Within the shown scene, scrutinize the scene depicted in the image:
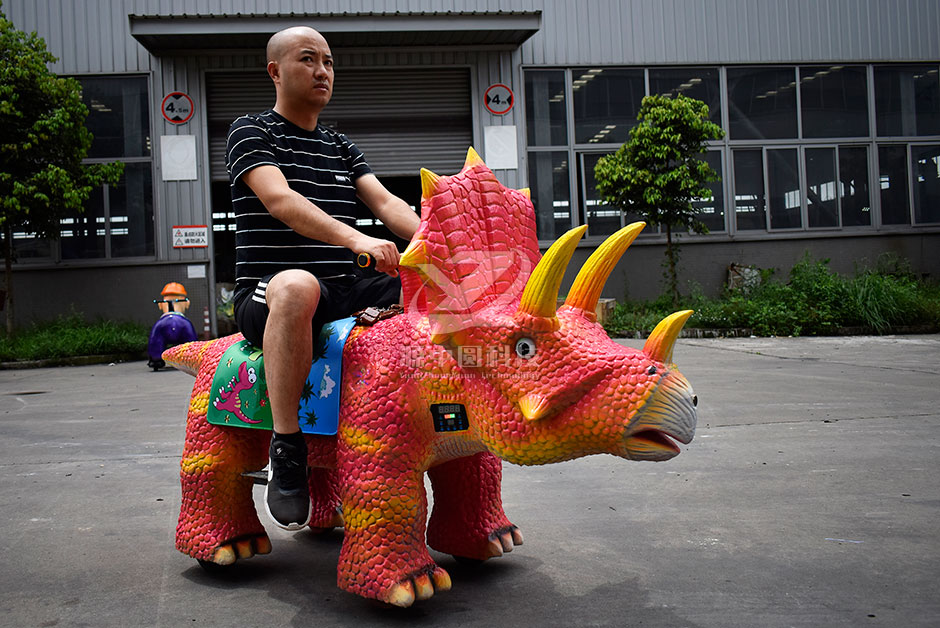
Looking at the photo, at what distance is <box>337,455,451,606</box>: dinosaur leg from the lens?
2.15 m

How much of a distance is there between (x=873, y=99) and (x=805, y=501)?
46.7 ft

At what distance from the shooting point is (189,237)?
1286cm

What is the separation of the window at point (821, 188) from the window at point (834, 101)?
41cm

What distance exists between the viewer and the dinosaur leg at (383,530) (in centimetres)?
215

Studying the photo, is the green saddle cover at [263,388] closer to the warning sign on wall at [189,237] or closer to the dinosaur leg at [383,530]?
the dinosaur leg at [383,530]

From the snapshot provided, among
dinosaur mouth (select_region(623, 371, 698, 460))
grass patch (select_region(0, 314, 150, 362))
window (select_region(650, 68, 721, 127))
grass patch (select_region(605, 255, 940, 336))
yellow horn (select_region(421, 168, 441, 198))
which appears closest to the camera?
dinosaur mouth (select_region(623, 371, 698, 460))

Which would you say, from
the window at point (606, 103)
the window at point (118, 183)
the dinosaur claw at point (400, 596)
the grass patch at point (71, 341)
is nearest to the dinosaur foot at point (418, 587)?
the dinosaur claw at point (400, 596)

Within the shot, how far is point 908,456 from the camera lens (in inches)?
158

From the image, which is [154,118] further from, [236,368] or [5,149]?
[236,368]

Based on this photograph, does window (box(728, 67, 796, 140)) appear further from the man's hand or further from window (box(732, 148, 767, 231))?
the man's hand

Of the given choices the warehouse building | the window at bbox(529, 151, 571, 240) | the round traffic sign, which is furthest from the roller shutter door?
the window at bbox(529, 151, 571, 240)

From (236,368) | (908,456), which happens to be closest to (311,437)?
(236,368)

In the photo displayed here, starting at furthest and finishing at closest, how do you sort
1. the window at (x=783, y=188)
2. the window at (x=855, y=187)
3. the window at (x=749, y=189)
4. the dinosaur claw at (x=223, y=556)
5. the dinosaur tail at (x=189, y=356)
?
the window at (x=855, y=187), the window at (x=783, y=188), the window at (x=749, y=189), the dinosaur tail at (x=189, y=356), the dinosaur claw at (x=223, y=556)

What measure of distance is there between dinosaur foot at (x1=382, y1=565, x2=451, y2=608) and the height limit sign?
12332 millimetres
